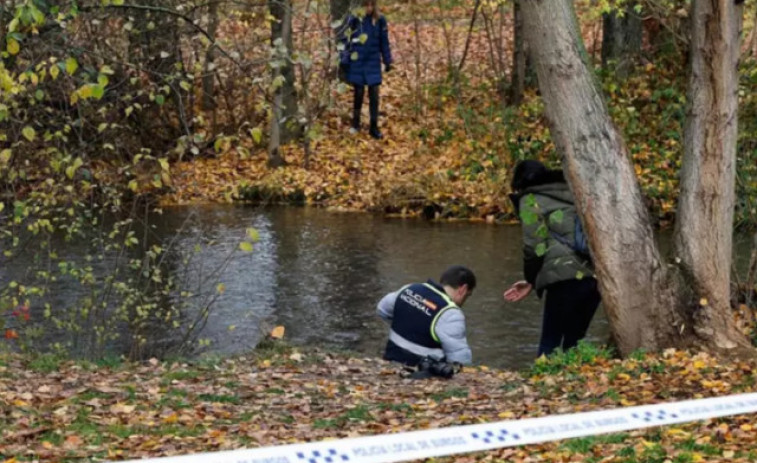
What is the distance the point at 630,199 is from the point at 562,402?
178 cm

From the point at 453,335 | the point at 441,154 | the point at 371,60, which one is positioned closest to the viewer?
the point at 453,335

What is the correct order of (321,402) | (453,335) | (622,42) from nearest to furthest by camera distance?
(321,402) < (453,335) < (622,42)

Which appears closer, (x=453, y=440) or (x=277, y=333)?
(x=453, y=440)

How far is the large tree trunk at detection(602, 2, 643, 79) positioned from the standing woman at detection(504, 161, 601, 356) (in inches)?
492

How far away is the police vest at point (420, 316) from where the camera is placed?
971 centimetres

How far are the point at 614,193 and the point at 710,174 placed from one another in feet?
2.59

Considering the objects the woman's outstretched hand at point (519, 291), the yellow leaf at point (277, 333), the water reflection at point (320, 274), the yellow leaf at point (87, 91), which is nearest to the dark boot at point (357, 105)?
the water reflection at point (320, 274)

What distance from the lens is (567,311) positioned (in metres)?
10.1

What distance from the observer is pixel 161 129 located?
72.8ft

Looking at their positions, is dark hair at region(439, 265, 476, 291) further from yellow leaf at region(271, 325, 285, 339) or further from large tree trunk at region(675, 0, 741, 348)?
yellow leaf at region(271, 325, 285, 339)

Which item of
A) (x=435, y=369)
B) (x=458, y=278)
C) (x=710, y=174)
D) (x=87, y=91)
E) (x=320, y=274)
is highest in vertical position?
(x=87, y=91)

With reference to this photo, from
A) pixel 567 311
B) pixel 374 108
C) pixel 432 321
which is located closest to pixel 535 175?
pixel 567 311

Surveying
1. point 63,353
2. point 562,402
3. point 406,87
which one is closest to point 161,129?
point 406,87

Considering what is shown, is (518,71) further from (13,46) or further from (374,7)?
(13,46)
